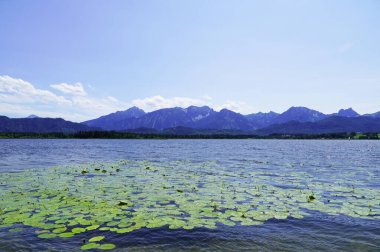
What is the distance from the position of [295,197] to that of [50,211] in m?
20.5

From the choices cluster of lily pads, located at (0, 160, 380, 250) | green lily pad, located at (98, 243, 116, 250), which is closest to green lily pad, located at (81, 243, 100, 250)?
cluster of lily pads, located at (0, 160, 380, 250)

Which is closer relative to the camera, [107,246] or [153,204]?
[107,246]

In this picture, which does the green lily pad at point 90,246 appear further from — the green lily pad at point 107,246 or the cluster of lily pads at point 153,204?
the green lily pad at point 107,246

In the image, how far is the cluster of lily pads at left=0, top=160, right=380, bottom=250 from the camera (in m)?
17.3

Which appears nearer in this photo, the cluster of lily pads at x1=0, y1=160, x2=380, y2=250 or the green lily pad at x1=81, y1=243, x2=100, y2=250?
the green lily pad at x1=81, y1=243, x2=100, y2=250

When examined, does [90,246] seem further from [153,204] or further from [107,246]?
[153,204]

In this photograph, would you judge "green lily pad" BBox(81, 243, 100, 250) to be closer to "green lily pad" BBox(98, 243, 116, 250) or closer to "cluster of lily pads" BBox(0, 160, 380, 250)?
"cluster of lily pads" BBox(0, 160, 380, 250)

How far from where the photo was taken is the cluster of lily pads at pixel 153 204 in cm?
1725

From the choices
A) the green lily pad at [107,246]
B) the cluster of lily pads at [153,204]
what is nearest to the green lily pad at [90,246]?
the cluster of lily pads at [153,204]

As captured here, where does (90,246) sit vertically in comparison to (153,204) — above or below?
below

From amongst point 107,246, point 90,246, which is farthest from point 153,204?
point 90,246

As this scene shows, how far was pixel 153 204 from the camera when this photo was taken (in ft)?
72.4

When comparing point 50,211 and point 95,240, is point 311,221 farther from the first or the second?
point 50,211

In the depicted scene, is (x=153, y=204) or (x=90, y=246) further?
(x=153, y=204)
